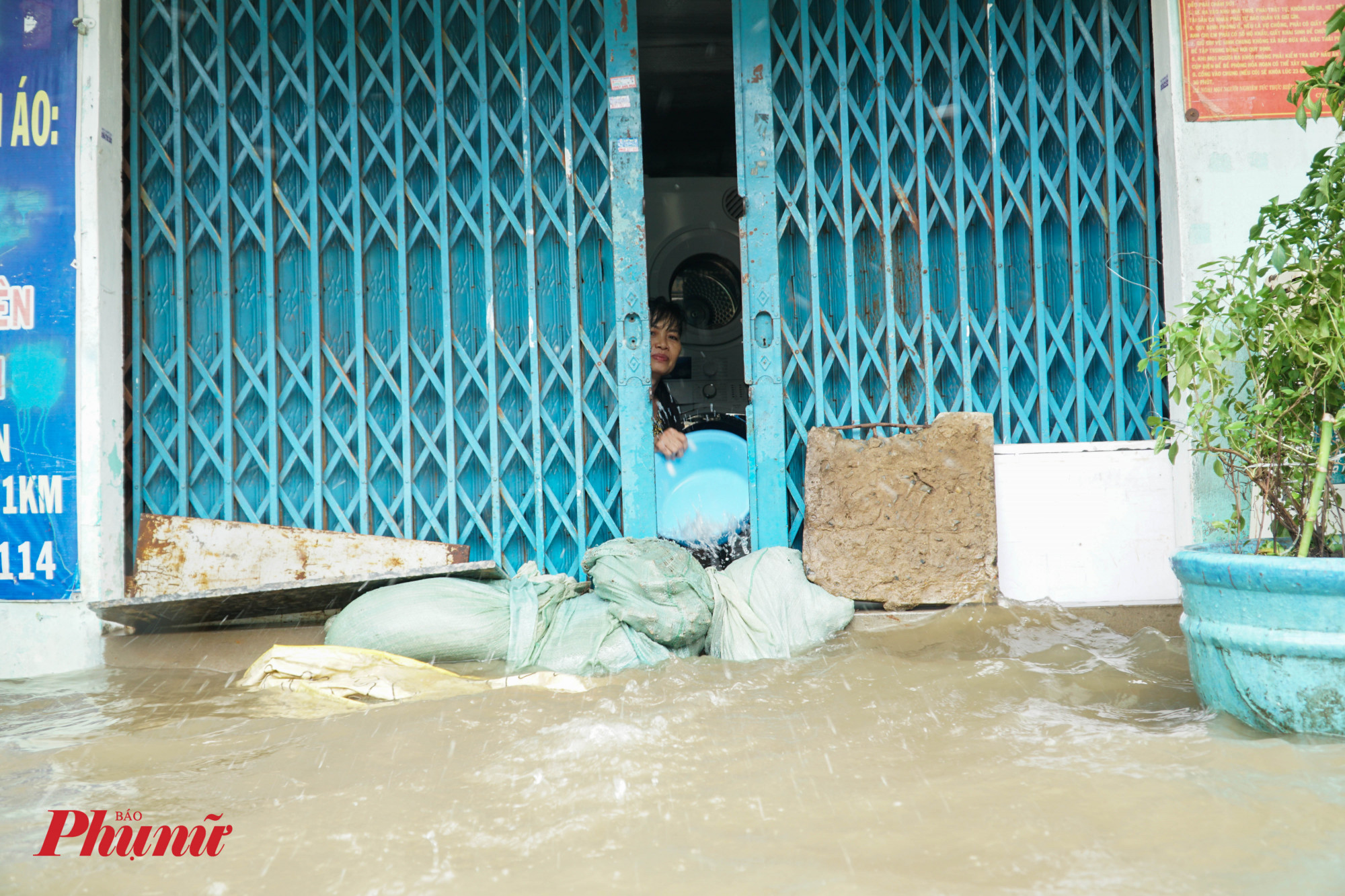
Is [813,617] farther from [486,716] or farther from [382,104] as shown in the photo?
[382,104]

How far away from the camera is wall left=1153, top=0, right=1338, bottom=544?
12.2 feet

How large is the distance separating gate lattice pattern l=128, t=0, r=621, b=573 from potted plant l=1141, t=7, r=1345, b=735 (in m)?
2.58

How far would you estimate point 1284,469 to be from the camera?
2506 millimetres

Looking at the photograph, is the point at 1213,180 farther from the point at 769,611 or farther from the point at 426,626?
the point at 426,626

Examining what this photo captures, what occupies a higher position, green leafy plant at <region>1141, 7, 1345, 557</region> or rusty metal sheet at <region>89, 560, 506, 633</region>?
green leafy plant at <region>1141, 7, 1345, 557</region>

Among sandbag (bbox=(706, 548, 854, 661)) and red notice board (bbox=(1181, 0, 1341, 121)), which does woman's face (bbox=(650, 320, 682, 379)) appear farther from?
red notice board (bbox=(1181, 0, 1341, 121))

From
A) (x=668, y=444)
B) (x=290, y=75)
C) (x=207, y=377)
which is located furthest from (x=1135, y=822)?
(x=290, y=75)

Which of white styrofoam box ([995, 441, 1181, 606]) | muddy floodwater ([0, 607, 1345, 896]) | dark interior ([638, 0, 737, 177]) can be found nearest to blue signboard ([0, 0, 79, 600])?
muddy floodwater ([0, 607, 1345, 896])

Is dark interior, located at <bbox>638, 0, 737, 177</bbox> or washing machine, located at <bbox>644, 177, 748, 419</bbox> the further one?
washing machine, located at <bbox>644, 177, 748, 419</bbox>

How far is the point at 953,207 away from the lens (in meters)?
4.29

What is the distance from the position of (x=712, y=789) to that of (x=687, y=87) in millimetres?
A: 5840

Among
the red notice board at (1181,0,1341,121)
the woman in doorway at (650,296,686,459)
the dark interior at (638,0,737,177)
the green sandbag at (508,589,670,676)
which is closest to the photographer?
the green sandbag at (508,589,670,676)

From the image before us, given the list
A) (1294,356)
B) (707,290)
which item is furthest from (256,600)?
(707,290)

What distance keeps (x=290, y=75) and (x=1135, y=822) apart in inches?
180
